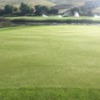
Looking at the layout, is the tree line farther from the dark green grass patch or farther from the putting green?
the dark green grass patch

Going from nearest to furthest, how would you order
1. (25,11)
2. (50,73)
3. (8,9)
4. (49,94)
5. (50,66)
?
1. (49,94)
2. (50,73)
3. (50,66)
4. (25,11)
5. (8,9)

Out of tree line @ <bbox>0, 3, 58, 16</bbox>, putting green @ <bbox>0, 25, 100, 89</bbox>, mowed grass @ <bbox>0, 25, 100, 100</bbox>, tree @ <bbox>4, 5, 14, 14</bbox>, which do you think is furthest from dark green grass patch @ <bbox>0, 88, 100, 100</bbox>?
tree @ <bbox>4, 5, 14, 14</bbox>

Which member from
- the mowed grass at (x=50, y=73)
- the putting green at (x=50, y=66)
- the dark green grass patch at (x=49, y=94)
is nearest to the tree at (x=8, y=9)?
the putting green at (x=50, y=66)

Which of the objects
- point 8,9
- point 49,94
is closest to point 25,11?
point 8,9

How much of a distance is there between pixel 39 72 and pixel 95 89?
199 centimetres

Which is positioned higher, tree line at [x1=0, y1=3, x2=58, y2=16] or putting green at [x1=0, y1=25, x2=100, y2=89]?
putting green at [x1=0, y1=25, x2=100, y2=89]

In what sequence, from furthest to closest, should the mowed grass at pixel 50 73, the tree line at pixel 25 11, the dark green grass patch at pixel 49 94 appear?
the tree line at pixel 25 11
the mowed grass at pixel 50 73
the dark green grass patch at pixel 49 94

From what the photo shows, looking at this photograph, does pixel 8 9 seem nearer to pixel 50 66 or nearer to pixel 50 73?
pixel 50 66

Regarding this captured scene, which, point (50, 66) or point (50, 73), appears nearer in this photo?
point (50, 73)

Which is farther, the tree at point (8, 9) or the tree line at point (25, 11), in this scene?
the tree at point (8, 9)

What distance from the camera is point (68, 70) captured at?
8.71m

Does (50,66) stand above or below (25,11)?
above

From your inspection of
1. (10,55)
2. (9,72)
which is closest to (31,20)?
(10,55)

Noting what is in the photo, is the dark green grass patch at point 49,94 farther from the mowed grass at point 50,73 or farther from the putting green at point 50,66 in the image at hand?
the putting green at point 50,66
